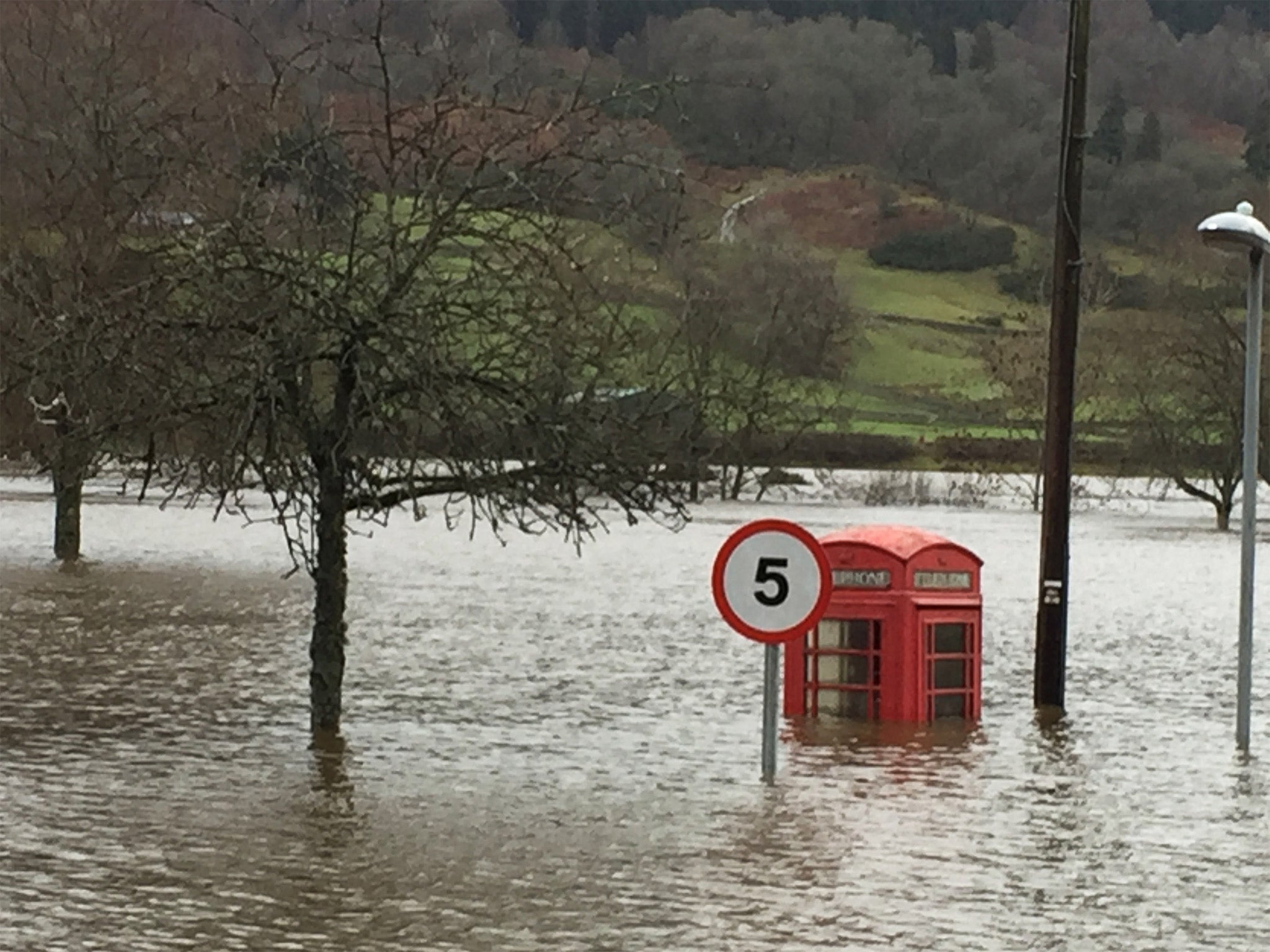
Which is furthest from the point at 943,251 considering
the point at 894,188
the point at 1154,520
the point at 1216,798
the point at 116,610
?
the point at 1216,798

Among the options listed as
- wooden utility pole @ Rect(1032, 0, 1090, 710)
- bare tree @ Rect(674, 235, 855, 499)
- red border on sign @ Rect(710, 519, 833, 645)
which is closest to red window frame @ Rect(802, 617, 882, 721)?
wooden utility pole @ Rect(1032, 0, 1090, 710)

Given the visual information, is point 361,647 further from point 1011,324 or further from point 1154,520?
point 1011,324

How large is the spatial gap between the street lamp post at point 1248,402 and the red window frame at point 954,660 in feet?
5.96

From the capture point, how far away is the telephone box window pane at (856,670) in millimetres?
16047

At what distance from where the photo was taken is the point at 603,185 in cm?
1445

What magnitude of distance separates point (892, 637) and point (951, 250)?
154911mm

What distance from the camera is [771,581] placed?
12359 mm

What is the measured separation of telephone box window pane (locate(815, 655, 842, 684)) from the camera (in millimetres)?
16125

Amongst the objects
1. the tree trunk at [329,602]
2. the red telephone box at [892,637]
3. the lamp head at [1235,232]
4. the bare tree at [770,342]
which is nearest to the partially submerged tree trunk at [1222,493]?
the bare tree at [770,342]

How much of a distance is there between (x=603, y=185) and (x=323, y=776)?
3.99 metres

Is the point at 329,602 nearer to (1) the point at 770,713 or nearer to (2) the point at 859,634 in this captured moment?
(1) the point at 770,713

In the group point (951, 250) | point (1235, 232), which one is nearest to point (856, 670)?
point (1235, 232)

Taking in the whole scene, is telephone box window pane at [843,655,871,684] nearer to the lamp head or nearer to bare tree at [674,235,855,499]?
the lamp head

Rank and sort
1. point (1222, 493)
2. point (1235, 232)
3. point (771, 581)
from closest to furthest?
point (771, 581), point (1235, 232), point (1222, 493)
